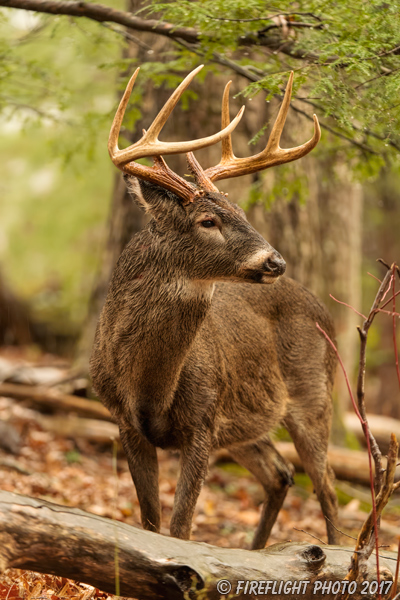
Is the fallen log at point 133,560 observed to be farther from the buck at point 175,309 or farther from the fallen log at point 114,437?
the fallen log at point 114,437

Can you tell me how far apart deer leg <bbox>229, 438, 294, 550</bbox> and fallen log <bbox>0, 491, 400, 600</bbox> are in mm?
2446

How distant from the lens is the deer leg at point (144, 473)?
15.3ft

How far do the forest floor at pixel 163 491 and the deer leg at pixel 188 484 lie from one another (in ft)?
4.75

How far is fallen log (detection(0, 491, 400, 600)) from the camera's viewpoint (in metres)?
2.80

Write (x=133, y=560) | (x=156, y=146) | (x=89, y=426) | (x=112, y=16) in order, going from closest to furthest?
1. (x=133, y=560)
2. (x=156, y=146)
3. (x=112, y=16)
4. (x=89, y=426)

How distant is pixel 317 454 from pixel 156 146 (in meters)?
3.11

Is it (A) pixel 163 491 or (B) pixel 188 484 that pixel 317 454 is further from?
(A) pixel 163 491

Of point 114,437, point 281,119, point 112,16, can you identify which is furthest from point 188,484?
point 114,437

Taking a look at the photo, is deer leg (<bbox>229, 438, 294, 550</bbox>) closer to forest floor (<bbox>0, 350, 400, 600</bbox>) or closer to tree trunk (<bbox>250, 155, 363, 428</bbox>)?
forest floor (<bbox>0, 350, 400, 600</bbox>)

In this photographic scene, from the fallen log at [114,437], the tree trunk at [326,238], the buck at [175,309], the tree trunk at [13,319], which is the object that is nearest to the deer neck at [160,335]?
the buck at [175,309]

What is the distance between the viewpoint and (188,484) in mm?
4465

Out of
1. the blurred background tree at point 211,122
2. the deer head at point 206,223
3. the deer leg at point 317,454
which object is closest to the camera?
the deer head at point 206,223

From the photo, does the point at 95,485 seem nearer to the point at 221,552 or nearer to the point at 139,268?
the point at 139,268

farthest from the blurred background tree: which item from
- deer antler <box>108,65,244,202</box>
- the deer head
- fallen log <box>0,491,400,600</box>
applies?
fallen log <box>0,491,400,600</box>
